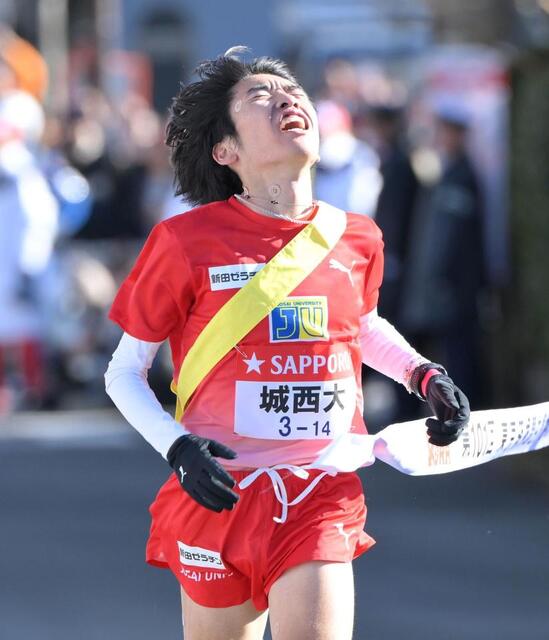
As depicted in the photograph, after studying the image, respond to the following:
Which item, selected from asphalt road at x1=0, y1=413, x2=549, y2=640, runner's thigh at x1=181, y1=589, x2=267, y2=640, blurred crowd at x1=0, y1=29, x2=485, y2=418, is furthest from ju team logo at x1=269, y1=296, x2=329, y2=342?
blurred crowd at x1=0, y1=29, x2=485, y2=418

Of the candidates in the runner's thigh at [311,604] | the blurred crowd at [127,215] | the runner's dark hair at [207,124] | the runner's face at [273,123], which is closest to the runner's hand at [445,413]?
the runner's thigh at [311,604]

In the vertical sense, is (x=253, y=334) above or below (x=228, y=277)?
below

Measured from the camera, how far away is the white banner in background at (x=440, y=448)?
409 cm

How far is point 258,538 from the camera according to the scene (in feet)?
13.2

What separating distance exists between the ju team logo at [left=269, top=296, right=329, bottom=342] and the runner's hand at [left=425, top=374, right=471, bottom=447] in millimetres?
318

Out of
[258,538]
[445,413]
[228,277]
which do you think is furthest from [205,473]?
[445,413]

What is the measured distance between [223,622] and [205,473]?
500 millimetres

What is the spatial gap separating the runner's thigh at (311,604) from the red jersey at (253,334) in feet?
0.94

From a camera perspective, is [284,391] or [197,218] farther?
[197,218]

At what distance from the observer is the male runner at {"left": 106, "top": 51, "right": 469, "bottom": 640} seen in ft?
13.2

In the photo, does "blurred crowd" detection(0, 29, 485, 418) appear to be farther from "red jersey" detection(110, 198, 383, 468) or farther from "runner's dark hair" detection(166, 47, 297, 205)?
"red jersey" detection(110, 198, 383, 468)

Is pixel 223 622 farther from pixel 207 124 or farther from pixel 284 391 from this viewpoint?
pixel 207 124

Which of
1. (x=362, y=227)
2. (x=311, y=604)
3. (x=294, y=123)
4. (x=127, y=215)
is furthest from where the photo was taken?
(x=127, y=215)

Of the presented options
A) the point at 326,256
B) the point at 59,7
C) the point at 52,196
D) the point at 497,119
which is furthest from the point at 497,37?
the point at 59,7
